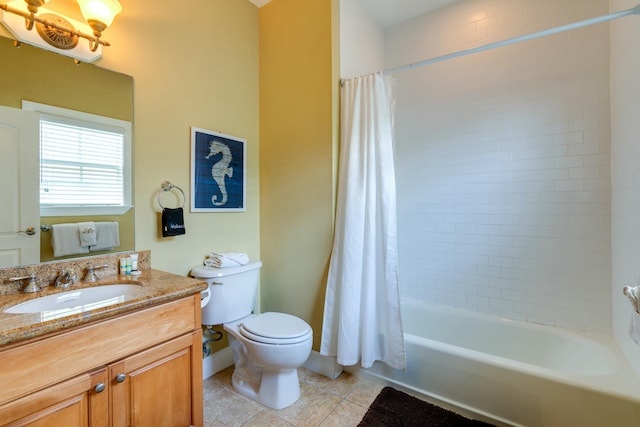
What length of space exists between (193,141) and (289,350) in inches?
55.6

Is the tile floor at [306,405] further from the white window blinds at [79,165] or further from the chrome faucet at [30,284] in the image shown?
the white window blinds at [79,165]

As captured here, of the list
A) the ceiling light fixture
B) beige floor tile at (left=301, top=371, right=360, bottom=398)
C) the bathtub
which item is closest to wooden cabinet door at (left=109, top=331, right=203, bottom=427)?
beige floor tile at (left=301, top=371, right=360, bottom=398)

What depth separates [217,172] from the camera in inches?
80.6

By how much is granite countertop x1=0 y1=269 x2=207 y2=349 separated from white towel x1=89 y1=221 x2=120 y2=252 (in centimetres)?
15

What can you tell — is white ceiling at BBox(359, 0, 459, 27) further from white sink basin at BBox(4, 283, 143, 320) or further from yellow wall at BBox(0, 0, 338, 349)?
white sink basin at BBox(4, 283, 143, 320)

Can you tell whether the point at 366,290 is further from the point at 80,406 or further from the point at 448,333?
the point at 80,406

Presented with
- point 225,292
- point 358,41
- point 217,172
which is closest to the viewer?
point 225,292

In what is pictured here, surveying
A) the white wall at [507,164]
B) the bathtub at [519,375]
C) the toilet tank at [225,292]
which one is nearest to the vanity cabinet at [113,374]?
the toilet tank at [225,292]

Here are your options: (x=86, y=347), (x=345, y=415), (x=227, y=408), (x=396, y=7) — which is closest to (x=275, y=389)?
(x=227, y=408)

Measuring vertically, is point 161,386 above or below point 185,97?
below

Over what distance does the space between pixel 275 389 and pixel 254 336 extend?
13.9 inches

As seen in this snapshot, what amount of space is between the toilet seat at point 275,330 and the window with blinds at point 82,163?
3.20 ft

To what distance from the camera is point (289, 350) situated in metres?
1.60

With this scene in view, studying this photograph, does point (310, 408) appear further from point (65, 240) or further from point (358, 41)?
point (358, 41)
